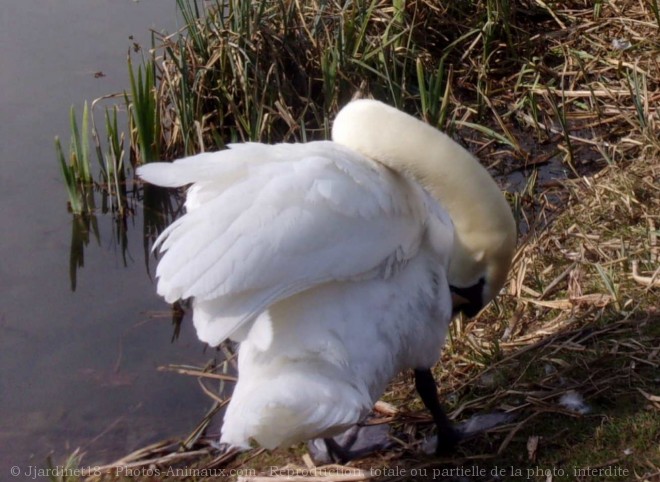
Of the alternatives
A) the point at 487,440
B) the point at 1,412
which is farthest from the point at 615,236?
the point at 1,412

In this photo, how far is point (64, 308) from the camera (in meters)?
5.05

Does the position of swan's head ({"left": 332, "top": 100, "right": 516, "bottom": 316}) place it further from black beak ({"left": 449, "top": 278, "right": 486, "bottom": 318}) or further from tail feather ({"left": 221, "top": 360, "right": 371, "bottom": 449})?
tail feather ({"left": 221, "top": 360, "right": 371, "bottom": 449})

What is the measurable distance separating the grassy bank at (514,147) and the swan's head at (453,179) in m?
0.57

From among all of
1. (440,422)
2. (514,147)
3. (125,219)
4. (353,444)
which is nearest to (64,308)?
(125,219)

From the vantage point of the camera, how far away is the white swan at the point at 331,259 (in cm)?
267

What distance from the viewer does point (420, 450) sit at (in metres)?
3.61

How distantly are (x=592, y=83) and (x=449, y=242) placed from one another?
316 cm

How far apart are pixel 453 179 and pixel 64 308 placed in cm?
254

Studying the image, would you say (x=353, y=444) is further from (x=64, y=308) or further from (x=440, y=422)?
(x=64, y=308)

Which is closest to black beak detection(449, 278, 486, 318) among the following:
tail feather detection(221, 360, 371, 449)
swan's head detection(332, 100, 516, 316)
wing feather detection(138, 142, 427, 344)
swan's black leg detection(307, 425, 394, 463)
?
swan's head detection(332, 100, 516, 316)

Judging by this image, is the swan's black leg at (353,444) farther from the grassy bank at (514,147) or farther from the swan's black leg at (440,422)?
the swan's black leg at (440,422)

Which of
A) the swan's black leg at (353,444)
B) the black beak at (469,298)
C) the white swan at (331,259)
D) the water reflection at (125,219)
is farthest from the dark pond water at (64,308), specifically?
the white swan at (331,259)

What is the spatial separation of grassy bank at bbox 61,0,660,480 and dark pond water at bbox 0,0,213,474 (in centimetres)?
34

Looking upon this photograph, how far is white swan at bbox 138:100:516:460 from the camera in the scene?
105 inches
